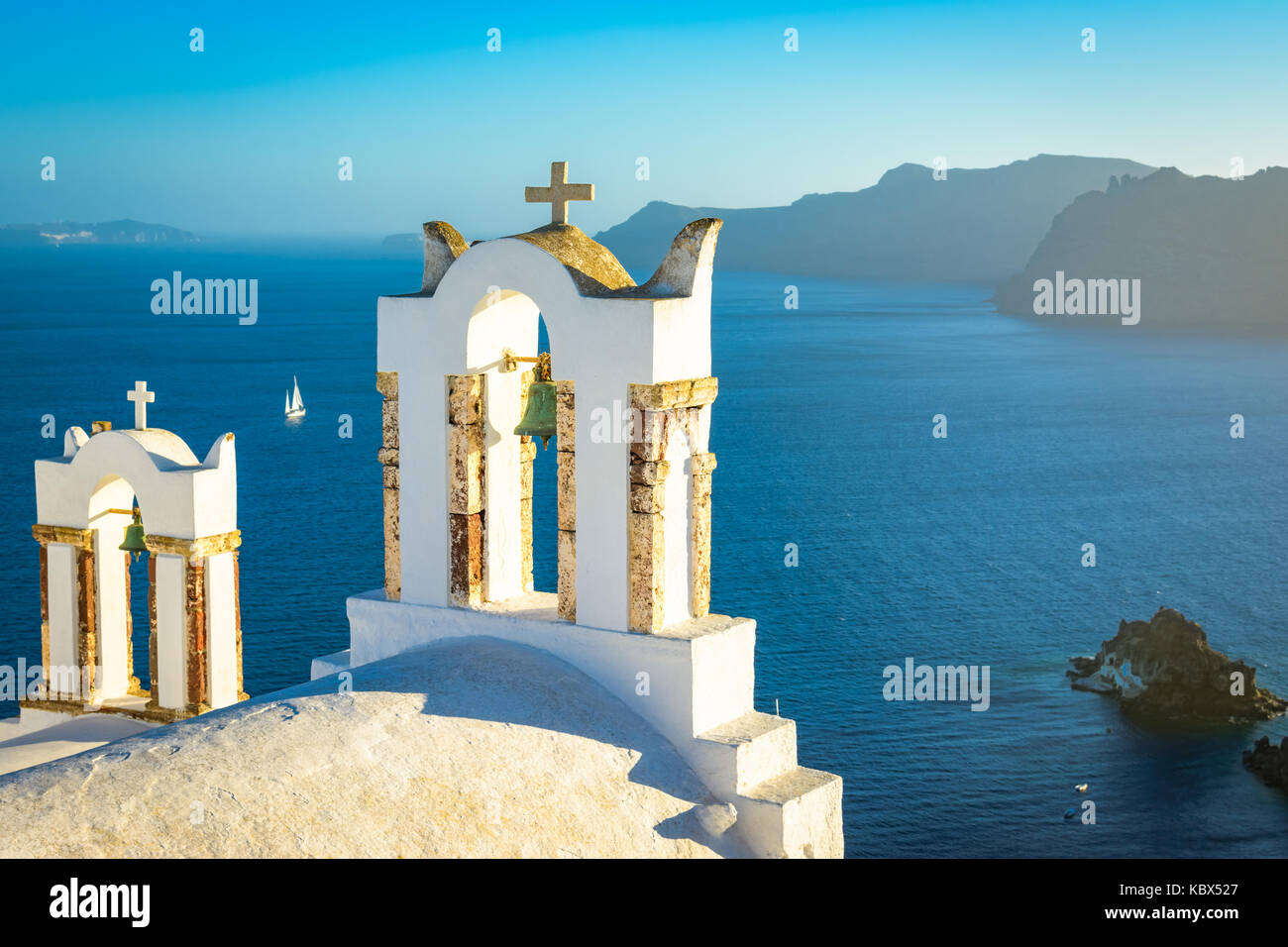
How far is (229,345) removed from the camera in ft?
388

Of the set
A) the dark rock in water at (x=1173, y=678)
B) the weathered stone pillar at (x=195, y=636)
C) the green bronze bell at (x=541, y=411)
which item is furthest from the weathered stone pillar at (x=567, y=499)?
the dark rock in water at (x=1173, y=678)

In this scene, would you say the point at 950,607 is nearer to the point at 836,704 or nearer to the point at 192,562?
the point at 836,704

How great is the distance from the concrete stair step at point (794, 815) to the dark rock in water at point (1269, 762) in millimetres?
33597

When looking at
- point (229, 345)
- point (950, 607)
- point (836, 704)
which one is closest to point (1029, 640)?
point (950, 607)

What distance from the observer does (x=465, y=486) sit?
11734 mm

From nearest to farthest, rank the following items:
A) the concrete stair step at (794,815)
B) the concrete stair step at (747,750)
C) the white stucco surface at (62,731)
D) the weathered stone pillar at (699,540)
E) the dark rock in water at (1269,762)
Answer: the concrete stair step at (794,815) < the concrete stair step at (747,750) < the weathered stone pillar at (699,540) < the white stucco surface at (62,731) < the dark rock in water at (1269,762)

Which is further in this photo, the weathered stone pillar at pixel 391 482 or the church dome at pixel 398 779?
the weathered stone pillar at pixel 391 482

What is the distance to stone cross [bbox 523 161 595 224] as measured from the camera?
1176 cm

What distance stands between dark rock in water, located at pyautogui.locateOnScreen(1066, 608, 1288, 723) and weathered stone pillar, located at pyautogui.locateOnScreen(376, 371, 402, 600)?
3732cm

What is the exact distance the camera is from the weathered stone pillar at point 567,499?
36.6 ft

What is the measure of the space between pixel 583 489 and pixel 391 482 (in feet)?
6.16

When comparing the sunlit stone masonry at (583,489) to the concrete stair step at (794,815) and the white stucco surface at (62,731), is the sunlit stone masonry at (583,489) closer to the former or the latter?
the concrete stair step at (794,815)

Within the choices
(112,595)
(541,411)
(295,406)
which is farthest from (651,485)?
(295,406)

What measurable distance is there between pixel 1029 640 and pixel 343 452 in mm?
38776
